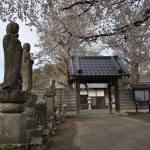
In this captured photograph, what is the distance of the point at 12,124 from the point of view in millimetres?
6246

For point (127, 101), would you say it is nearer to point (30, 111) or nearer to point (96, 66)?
point (96, 66)

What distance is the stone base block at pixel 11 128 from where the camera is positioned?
6.18 m

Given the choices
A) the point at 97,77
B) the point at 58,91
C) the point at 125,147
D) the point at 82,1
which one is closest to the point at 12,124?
the point at 125,147

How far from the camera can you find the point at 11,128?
6234 mm

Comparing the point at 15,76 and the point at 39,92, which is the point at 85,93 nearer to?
the point at 39,92

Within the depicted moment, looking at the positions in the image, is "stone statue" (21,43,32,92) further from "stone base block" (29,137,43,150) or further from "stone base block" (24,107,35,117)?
"stone base block" (29,137,43,150)

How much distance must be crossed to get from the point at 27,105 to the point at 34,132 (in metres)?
0.86

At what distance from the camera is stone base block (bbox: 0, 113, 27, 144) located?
20.3ft

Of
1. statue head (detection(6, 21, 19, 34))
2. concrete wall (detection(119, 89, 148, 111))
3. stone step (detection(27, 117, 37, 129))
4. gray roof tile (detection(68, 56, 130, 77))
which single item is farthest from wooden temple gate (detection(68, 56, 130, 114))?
statue head (detection(6, 21, 19, 34))

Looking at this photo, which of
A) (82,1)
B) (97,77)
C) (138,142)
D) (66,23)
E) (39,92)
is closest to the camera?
(138,142)

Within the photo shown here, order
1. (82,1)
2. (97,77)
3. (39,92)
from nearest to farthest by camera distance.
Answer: (82,1) → (97,77) → (39,92)

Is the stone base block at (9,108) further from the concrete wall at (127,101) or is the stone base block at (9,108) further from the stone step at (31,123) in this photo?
the concrete wall at (127,101)

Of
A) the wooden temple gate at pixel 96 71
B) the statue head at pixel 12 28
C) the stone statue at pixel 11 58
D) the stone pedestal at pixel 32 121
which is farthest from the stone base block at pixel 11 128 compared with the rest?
the wooden temple gate at pixel 96 71

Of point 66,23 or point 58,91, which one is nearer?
point 66,23
